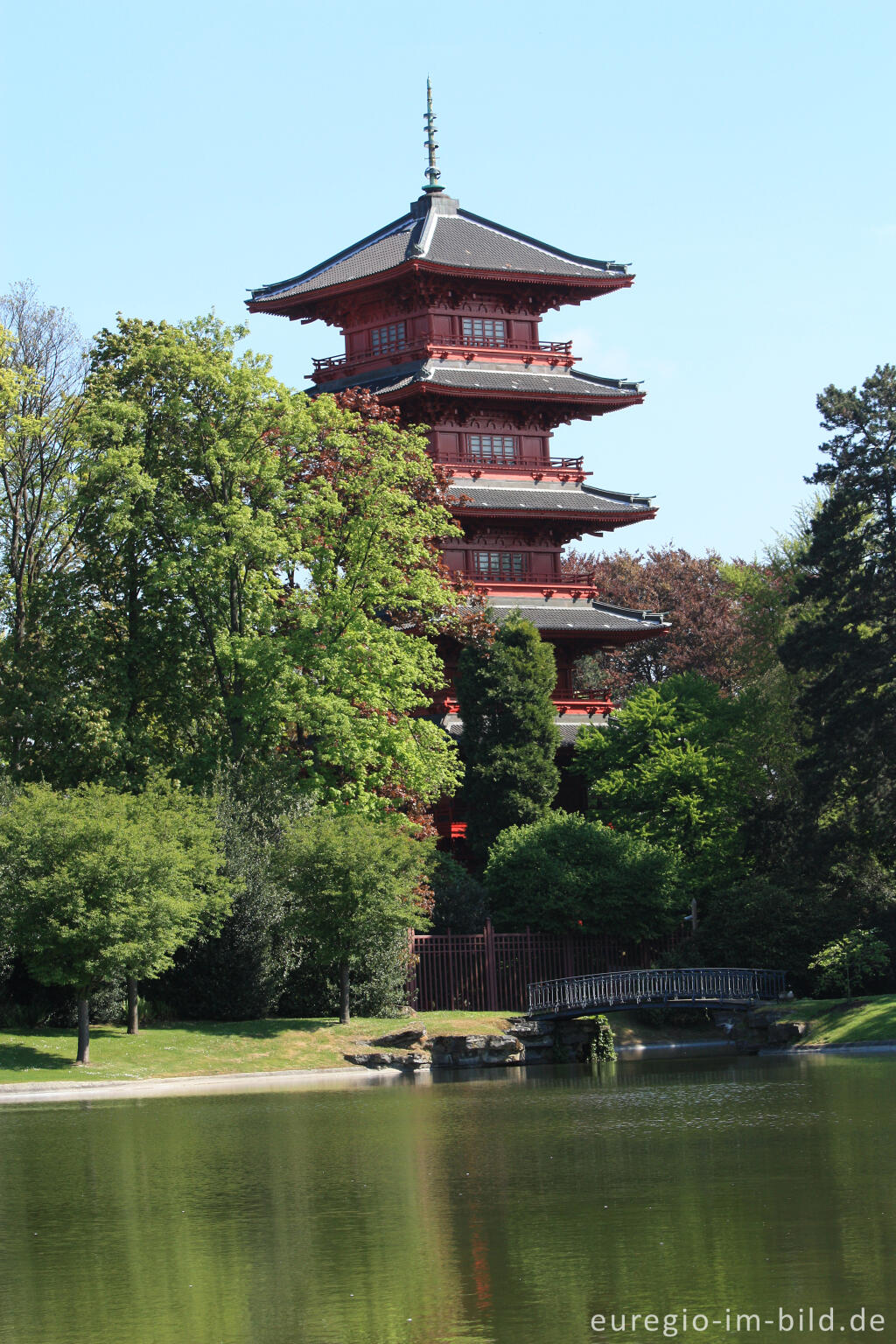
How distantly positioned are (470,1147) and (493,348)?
1534 inches

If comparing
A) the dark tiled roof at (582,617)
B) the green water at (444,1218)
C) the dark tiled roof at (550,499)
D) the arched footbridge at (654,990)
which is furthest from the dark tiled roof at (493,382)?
the green water at (444,1218)

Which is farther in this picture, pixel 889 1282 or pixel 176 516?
pixel 176 516

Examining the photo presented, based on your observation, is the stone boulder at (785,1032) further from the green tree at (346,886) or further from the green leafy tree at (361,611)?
the green leafy tree at (361,611)

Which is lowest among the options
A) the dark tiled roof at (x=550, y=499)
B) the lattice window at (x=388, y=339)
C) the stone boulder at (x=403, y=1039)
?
the stone boulder at (x=403, y=1039)

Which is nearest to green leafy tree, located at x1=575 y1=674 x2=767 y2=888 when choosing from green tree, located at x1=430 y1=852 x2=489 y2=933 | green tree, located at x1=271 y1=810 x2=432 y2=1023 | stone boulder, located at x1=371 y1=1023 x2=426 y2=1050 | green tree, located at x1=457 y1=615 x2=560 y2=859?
green tree, located at x1=457 y1=615 x2=560 y2=859

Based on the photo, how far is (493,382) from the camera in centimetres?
5644

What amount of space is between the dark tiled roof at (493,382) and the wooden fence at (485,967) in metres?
18.9

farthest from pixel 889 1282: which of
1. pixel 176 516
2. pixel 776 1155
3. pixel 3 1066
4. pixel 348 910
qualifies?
pixel 176 516

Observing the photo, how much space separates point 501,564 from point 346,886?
19415 mm

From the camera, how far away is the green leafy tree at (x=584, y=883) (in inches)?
1756

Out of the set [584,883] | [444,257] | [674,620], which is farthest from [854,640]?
[674,620]

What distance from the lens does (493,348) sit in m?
57.9

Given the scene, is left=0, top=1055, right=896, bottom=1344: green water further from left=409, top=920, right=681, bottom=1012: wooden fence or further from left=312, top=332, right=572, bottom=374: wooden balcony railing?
left=312, top=332, right=572, bottom=374: wooden balcony railing

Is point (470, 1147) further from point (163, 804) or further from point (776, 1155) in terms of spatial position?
point (163, 804)
